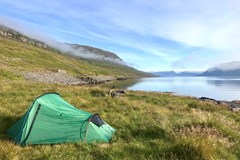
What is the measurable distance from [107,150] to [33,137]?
3060mm

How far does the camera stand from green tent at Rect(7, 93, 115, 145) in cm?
891

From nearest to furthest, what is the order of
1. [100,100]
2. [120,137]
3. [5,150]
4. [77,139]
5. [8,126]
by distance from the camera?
[5,150] → [77,139] → [120,137] → [8,126] → [100,100]

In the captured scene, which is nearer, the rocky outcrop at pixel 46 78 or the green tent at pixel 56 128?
the green tent at pixel 56 128

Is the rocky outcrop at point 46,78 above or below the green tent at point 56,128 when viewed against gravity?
below

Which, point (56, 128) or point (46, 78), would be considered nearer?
point (56, 128)

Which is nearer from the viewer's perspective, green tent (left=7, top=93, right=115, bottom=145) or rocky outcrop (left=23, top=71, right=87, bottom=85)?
green tent (left=7, top=93, right=115, bottom=145)

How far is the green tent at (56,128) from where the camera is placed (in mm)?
8914

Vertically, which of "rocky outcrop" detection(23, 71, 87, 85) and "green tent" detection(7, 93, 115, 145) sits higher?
"green tent" detection(7, 93, 115, 145)

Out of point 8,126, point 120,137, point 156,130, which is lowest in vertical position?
point 8,126

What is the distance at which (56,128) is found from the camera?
9.38 meters

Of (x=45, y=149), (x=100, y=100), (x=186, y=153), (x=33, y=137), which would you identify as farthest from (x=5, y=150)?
(x=100, y=100)

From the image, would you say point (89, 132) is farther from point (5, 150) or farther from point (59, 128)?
point (5, 150)

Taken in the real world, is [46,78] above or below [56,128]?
below

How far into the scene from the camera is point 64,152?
24.6 ft
